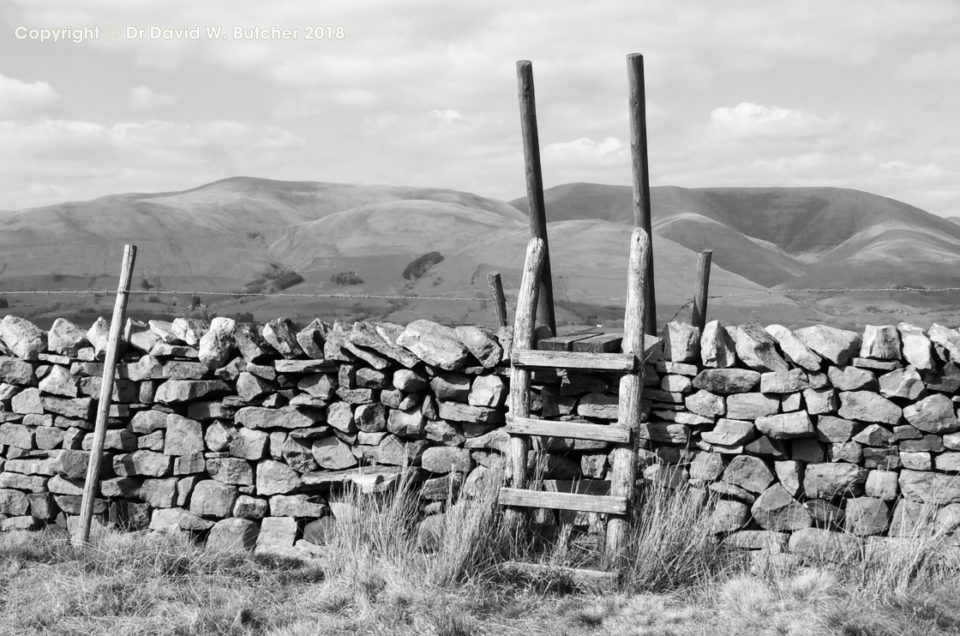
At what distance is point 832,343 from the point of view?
482cm

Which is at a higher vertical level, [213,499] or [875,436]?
[875,436]

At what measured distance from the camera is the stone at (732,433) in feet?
16.2

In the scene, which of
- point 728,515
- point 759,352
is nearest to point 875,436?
point 759,352

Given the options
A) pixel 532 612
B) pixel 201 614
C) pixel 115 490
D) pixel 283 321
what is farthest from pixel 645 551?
pixel 115 490

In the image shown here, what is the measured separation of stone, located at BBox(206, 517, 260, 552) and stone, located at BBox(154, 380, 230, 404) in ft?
2.84

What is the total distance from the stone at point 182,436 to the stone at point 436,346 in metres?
1.65

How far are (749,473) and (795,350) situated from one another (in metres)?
0.78

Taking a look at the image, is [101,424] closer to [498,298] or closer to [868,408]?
[498,298]

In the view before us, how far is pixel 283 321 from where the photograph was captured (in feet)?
18.7

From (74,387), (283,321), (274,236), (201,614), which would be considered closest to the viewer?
(201,614)

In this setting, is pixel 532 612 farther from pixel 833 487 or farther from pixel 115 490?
pixel 115 490

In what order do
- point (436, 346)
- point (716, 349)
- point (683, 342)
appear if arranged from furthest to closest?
point (436, 346)
point (683, 342)
point (716, 349)

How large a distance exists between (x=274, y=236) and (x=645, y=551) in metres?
39.0

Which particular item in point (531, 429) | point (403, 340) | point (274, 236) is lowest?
point (531, 429)
